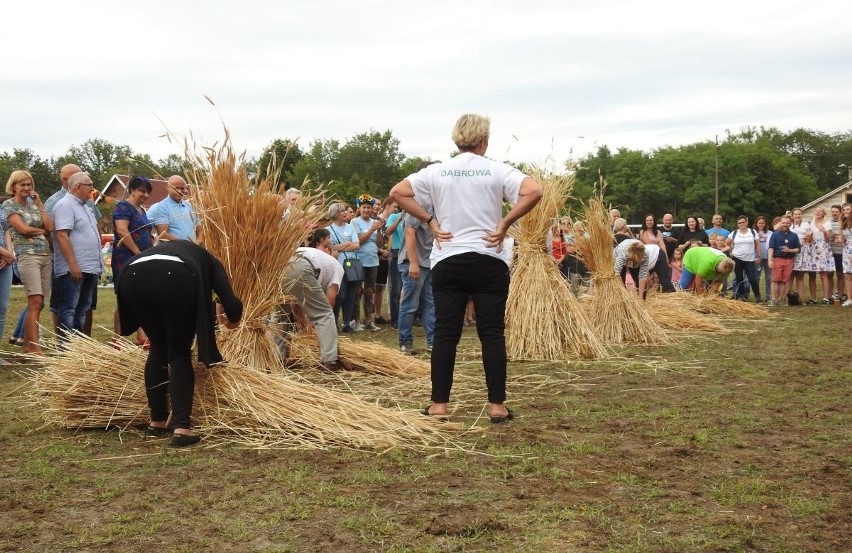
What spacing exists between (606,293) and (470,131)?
14.6ft

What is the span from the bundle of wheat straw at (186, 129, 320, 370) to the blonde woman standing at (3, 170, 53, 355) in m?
3.01

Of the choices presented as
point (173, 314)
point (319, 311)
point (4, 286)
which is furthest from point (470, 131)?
point (4, 286)

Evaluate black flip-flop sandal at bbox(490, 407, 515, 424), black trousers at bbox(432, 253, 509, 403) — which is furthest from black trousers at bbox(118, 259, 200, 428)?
black flip-flop sandal at bbox(490, 407, 515, 424)

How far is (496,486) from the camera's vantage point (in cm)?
377

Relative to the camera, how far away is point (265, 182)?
589 centimetres

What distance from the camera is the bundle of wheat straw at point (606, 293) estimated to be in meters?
9.23

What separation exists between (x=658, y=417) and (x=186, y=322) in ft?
8.82

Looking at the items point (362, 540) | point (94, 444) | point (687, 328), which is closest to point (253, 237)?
point (94, 444)

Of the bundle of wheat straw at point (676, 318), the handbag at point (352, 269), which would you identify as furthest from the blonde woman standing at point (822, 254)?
the handbag at point (352, 269)

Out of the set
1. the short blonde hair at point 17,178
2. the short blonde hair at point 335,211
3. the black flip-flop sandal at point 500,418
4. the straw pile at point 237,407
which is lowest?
the black flip-flop sandal at point 500,418

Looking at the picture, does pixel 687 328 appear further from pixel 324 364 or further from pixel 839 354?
pixel 324 364

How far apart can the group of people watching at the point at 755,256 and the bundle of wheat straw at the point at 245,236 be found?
7013 millimetres

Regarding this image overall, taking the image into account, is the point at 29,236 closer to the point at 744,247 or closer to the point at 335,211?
the point at 335,211

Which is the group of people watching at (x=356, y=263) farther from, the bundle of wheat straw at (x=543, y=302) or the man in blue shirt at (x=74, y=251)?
the bundle of wheat straw at (x=543, y=302)
